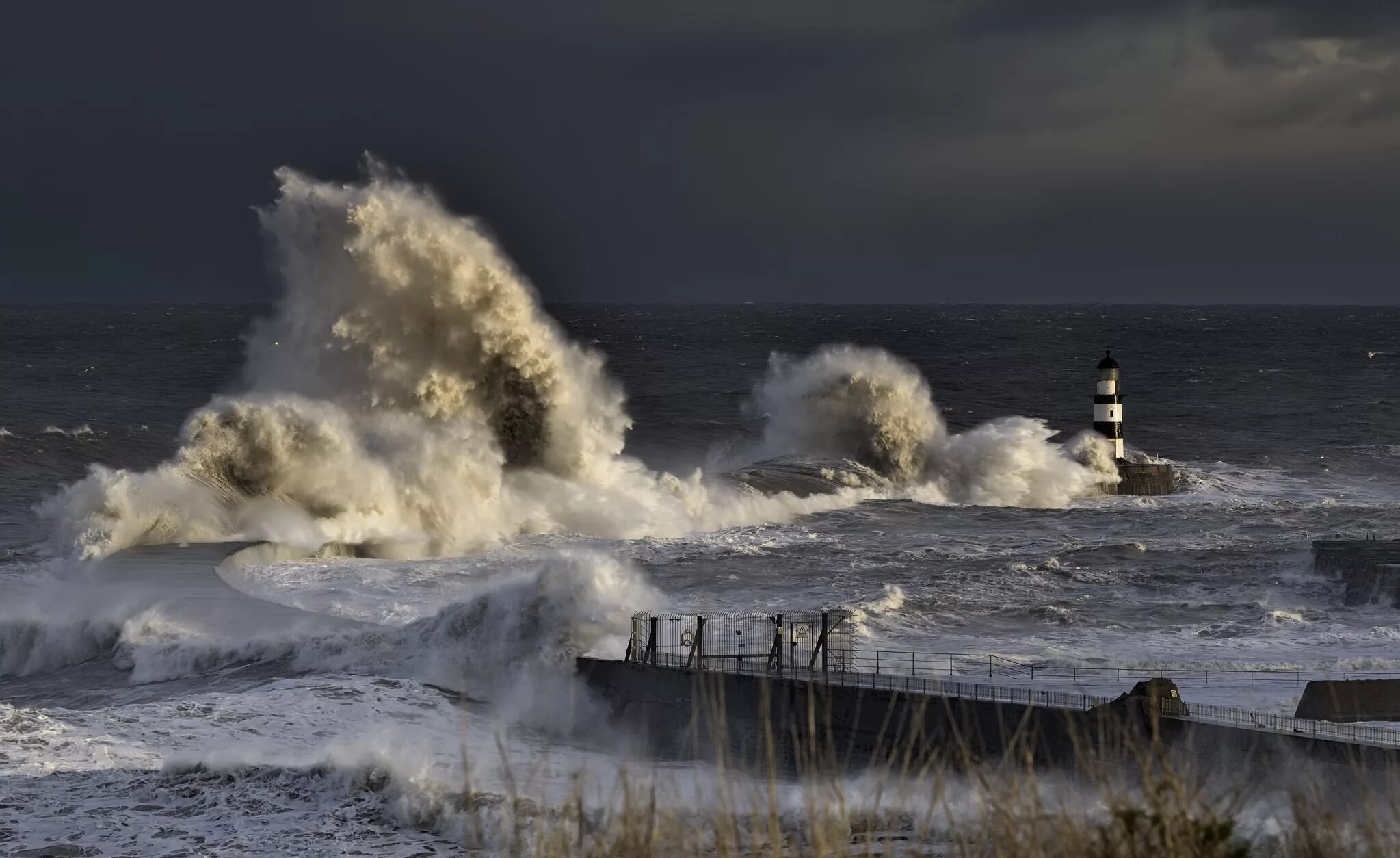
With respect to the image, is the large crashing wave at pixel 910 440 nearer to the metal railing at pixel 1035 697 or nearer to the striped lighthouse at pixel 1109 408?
the striped lighthouse at pixel 1109 408

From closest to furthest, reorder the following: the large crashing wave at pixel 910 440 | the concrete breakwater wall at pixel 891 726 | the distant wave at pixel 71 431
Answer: the concrete breakwater wall at pixel 891 726, the large crashing wave at pixel 910 440, the distant wave at pixel 71 431

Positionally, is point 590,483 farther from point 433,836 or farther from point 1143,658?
point 433,836

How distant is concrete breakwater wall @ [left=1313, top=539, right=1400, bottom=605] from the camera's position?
2273 cm

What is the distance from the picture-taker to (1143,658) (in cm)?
1839

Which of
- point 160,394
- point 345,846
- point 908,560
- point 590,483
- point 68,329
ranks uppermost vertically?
point 68,329

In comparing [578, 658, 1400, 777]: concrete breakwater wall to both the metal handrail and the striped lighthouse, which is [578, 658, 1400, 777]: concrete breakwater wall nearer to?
the metal handrail

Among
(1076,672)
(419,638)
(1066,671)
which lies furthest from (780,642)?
(419,638)

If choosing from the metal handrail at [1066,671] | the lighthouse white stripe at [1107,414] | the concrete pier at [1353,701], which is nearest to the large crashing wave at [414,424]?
the lighthouse white stripe at [1107,414]

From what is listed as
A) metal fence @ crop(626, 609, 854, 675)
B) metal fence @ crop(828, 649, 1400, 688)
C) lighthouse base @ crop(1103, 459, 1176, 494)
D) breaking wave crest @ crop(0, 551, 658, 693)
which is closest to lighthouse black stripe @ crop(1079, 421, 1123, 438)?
lighthouse base @ crop(1103, 459, 1176, 494)

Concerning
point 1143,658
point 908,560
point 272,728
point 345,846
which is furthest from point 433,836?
point 908,560

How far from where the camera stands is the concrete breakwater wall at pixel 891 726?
1253 cm

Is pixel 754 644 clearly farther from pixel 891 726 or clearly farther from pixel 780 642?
pixel 891 726

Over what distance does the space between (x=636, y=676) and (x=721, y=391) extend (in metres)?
55.3

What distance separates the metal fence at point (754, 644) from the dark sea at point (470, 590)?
1050 mm
